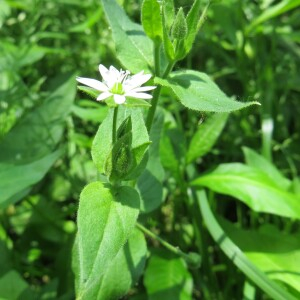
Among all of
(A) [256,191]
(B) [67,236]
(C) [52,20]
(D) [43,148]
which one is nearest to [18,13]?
(C) [52,20]

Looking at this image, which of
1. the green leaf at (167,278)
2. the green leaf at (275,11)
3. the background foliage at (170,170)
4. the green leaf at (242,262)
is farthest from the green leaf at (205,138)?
the green leaf at (275,11)

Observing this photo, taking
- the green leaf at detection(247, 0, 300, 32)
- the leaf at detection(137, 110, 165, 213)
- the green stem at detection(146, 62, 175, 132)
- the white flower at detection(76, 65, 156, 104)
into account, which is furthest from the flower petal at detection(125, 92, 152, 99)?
the green leaf at detection(247, 0, 300, 32)

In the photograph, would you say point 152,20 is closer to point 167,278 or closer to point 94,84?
point 94,84

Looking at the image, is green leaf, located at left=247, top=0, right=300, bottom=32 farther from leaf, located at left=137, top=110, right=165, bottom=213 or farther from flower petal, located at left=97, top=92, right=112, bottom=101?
flower petal, located at left=97, top=92, right=112, bottom=101

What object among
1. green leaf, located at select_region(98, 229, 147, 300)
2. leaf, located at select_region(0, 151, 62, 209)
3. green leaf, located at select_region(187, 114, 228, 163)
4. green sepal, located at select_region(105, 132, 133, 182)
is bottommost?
green leaf, located at select_region(187, 114, 228, 163)

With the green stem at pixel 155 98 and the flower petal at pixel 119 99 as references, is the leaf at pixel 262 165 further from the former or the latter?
the flower petal at pixel 119 99
